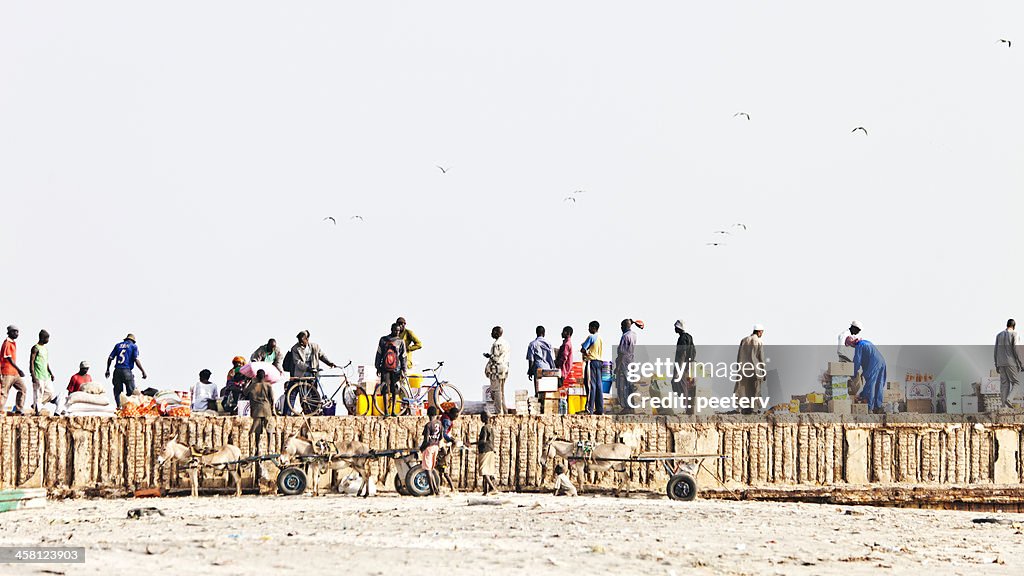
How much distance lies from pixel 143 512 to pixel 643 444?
7.11 m

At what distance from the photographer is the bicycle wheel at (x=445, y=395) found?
22.5 metres

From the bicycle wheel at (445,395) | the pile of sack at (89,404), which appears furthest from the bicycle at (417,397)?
the pile of sack at (89,404)

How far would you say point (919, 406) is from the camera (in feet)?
73.9

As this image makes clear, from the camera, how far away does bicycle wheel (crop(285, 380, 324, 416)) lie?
22.2m

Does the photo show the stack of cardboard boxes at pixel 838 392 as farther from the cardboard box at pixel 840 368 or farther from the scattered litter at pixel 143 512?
the scattered litter at pixel 143 512

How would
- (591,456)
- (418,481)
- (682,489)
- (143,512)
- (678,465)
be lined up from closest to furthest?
1. (143,512)
2. (418,481)
3. (682,489)
4. (591,456)
5. (678,465)

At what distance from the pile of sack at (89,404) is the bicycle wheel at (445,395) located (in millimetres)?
4559

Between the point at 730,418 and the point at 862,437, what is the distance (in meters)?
1.92

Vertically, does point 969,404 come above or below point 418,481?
above

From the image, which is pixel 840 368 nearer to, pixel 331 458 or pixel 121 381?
pixel 331 458

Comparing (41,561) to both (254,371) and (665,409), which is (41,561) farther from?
(665,409)

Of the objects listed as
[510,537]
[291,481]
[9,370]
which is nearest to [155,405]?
[9,370]

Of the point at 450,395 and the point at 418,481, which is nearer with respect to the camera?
the point at 418,481

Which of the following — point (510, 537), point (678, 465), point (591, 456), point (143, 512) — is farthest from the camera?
point (678, 465)
